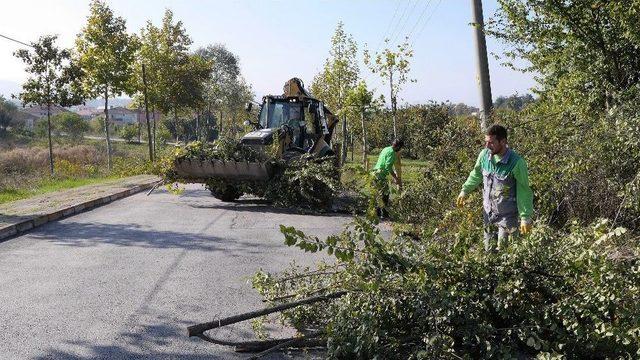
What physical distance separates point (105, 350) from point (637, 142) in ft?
19.8

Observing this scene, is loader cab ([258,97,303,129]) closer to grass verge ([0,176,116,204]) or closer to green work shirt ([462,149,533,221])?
grass verge ([0,176,116,204])

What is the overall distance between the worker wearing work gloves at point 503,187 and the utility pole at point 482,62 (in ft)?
15.8

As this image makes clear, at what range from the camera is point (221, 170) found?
12.4 m

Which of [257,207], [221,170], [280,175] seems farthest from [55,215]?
[280,175]

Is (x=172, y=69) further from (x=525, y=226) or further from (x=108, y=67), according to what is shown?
(x=525, y=226)

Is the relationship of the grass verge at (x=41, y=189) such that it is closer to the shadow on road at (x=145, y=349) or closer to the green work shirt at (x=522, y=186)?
the shadow on road at (x=145, y=349)

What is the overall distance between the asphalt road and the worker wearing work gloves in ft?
7.99

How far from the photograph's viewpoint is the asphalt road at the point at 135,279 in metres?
4.72

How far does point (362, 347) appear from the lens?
3.91 meters

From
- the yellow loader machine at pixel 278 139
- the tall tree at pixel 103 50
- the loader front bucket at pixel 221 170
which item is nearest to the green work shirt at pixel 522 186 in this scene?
the yellow loader machine at pixel 278 139

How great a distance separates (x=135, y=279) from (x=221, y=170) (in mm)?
5839

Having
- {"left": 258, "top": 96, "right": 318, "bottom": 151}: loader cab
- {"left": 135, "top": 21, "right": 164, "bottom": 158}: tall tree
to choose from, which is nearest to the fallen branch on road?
{"left": 258, "top": 96, "right": 318, "bottom": 151}: loader cab

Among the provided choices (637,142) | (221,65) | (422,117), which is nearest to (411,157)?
(422,117)

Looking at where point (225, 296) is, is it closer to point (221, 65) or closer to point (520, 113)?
point (520, 113)
